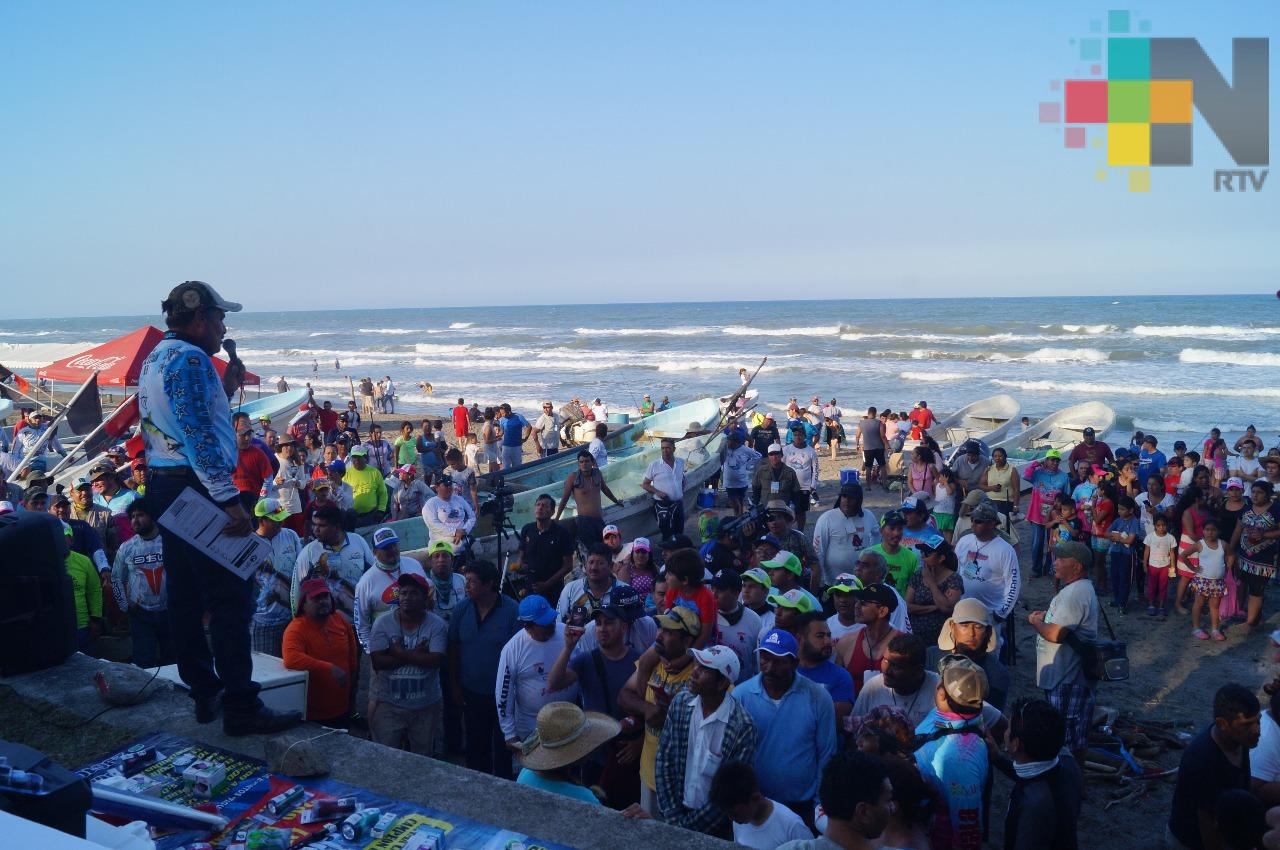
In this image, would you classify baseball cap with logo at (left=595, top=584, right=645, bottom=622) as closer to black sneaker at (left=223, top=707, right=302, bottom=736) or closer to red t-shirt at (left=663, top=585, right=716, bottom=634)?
red t-shirt at (left=663, top=585, right=716, bottom=634)

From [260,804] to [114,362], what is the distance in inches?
496

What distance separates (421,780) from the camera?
308 centimetres

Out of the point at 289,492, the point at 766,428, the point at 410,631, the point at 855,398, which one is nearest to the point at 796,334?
the point at 855,398

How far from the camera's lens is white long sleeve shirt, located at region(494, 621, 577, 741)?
15.8ft

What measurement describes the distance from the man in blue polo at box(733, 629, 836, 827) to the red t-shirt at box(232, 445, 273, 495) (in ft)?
23.5

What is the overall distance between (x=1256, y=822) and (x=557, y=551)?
5400mm

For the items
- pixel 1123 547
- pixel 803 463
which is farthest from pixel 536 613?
pixel 803 463

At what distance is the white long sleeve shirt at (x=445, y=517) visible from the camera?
8.92 metres

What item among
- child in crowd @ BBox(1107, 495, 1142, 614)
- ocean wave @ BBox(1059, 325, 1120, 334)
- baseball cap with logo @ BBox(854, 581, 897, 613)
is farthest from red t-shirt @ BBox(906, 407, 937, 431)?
ocean wave @ BBox(1059, 325, 1120, 334)

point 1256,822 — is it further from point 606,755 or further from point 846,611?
point 606,755

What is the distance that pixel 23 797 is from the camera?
2.10 metres

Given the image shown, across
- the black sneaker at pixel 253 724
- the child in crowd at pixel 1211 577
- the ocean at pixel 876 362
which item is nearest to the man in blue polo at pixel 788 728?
the black sneaker at pixel 253 724

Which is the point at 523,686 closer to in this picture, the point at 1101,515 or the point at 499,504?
the point at 499,504

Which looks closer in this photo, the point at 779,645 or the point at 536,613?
the point at 779,645
